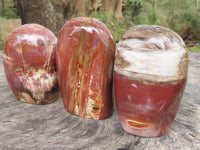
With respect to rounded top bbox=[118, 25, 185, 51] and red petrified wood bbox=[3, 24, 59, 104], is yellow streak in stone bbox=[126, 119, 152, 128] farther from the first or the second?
red petrified wood bbox=[3, 24, 59, 104]

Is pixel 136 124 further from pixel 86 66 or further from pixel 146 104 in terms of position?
pixel 86 66

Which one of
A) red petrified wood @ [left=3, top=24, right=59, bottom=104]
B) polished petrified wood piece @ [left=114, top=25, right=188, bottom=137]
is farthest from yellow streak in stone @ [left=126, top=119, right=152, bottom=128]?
red petrified wood @ [left=3, top=24, right=59, bottom=104]

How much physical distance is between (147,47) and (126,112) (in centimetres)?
31

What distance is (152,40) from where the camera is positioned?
871 mm

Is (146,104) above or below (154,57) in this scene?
below

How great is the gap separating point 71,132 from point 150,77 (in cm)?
42

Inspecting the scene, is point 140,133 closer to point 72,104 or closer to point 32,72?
point 72,104

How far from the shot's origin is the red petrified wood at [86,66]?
1.04m

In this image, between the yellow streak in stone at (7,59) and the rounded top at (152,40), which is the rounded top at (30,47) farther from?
the rounded top at (152,40)

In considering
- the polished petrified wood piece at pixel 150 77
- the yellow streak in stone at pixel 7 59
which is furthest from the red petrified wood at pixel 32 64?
the polished petrified wood piece at pixel 150 77

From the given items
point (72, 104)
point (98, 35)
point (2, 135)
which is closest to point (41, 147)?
point (2, 135)

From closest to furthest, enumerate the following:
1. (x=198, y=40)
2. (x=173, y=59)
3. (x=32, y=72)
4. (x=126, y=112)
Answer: (x=173, y=59) < (x=126, y=112) < (x=32, y=72) < (x=198, y=40)

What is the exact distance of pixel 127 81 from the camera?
0.90m

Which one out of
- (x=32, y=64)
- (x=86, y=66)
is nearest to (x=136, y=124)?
(x=86, y=66)
